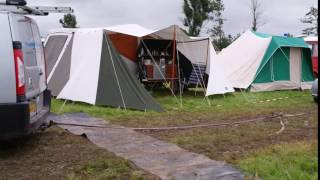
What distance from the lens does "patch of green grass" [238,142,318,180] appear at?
5336 millimetres

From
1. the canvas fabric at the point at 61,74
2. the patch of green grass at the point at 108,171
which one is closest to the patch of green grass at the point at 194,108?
the canvas fabric at the point at 61,74

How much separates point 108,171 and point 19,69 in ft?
5.07

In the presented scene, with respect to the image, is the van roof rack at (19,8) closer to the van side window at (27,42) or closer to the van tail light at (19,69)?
the van side window at (27,42)

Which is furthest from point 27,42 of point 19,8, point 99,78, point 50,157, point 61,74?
point 61,74

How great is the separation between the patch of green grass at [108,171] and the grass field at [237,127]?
1228 millimetres

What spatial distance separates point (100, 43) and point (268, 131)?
195 inches

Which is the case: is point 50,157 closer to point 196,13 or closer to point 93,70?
point 93,70

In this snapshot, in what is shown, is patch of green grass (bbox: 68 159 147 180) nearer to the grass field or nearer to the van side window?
the grass field

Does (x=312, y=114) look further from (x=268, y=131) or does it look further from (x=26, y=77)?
(x=26, y=77)

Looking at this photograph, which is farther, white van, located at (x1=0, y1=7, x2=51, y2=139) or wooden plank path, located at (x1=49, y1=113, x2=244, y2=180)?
white van, located at (x1=0, y1=7, x2=51, y2=139)

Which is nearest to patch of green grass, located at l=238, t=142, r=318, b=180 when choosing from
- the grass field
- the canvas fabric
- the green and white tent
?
the grass field

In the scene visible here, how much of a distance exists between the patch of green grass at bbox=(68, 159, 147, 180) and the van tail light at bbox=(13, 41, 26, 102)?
1.10 meters

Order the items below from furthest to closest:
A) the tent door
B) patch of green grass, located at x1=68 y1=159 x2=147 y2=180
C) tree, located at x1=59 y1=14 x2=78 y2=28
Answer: tree, located at x1=59 y1=14 x2=78 y2=28, the tent door, patch of green grass, located at x1=68 y1=159 x2=147 y2=180

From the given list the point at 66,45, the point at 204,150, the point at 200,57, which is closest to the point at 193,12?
the point at 200,57
